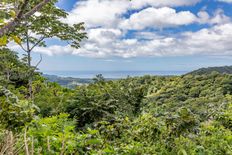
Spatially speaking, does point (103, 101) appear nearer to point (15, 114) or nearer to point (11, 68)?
point (15, 114)

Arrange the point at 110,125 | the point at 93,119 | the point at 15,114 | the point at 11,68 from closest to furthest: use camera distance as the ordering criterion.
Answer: the point at 15,114, the point at 110,125, the point at 93,119, the point at 11,68

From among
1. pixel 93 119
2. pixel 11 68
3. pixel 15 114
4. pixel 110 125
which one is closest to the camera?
pixel 15 114

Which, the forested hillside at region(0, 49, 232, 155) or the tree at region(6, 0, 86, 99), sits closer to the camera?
the forested hillside at region(0, 49, 232, 155)

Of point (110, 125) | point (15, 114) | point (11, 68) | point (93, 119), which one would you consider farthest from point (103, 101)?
point (11, 68)

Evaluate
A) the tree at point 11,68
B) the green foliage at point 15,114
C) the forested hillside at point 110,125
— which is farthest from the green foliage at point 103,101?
the green foliage at point 15,114

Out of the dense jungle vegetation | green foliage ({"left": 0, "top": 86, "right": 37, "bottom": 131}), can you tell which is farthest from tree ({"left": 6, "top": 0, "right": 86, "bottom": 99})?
green foliage ({"left": 0, "top": 86, "right": 37, "bottom": 131})

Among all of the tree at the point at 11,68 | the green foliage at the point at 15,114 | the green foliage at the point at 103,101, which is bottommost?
the green foliage at the point at 103,101

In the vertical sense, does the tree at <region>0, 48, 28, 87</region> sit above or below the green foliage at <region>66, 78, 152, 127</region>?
above

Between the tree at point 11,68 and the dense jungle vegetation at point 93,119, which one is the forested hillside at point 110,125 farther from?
the tree at point 11,68

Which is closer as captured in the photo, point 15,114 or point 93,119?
point 15,114

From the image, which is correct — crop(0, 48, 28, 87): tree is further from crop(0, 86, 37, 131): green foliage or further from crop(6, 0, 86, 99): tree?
crop(0, 86, 37, 131): green foliage

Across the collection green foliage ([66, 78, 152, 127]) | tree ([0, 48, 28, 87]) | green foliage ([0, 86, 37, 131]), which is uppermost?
tree ([0, 48, 28, 87])

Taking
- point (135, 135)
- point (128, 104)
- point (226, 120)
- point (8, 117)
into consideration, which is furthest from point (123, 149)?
point (128, 104)

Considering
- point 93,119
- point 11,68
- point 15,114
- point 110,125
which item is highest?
point 11,68
